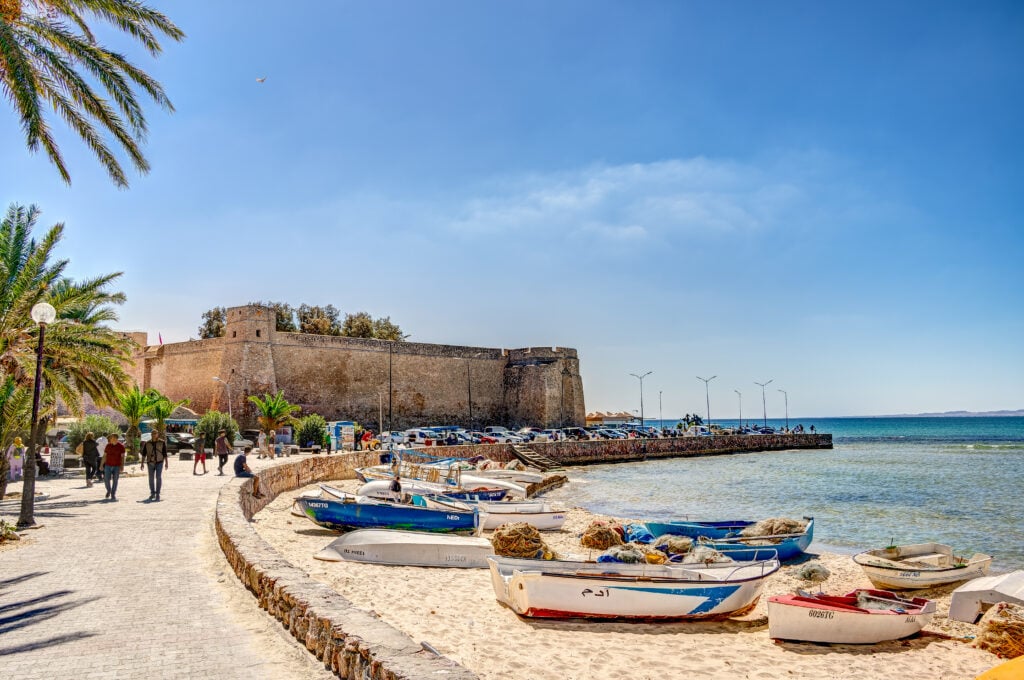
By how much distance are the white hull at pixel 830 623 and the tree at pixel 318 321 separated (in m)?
47.4

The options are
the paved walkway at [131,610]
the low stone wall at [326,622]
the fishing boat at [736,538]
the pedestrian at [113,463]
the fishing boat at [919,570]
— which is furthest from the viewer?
the pedestrian at [113,463]

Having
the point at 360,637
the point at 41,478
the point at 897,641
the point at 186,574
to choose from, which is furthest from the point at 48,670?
the point at 41,478

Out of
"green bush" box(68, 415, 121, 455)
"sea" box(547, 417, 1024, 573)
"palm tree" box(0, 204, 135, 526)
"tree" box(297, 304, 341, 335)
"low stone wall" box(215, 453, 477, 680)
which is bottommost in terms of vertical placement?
"sea" box(547, 417, 1024, 573)

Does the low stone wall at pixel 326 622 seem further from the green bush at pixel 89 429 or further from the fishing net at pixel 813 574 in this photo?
the green bush at pixel 89 429

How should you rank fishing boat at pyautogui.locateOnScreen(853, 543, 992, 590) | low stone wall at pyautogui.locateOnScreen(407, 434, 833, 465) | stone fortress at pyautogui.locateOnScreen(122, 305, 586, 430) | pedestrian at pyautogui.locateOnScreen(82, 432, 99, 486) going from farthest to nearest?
stone fortress at pyautogui.locateOnScreen(122, 305, 586, 430)
low stone wall at pyautogui.locateOnScreen(407, 434, 833, 465)
pedestrian at pyautogui.locateOnScreen(82, 432, 99, 486)
fishing boat at pyautogui.locateOnScreen(853, 543, 992, 590)

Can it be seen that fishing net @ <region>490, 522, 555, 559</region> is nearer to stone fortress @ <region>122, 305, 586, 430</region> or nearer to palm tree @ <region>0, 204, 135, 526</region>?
palm tree @ <region>0, 204, 135, 526</region>

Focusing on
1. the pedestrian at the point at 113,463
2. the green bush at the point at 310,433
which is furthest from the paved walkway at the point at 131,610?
the green bush at the point at 310,433

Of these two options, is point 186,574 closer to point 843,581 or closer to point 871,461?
point 843,581

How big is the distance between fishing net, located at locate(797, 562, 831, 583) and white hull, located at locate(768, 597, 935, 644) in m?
3.28

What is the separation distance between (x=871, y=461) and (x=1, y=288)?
41.6 metres

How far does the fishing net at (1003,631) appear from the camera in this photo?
6.98 m

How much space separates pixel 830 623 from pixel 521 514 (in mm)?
7812

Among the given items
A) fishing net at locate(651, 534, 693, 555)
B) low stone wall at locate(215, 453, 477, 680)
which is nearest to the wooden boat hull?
fishing net at locate(651, 534, 693, 555)

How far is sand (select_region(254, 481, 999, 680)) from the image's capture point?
6.08 meters
